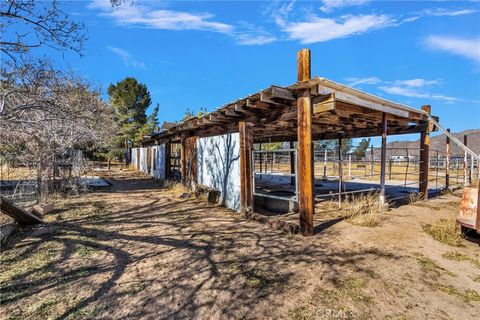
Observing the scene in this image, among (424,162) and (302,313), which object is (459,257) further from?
(424,162)

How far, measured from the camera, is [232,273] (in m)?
3.44

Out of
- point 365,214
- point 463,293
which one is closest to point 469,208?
point 365,214

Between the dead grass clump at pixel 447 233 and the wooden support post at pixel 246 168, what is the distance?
12.2 feet

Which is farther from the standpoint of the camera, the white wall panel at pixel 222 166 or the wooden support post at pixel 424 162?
the wooden support post at pixel 424 162

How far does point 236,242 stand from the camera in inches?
183

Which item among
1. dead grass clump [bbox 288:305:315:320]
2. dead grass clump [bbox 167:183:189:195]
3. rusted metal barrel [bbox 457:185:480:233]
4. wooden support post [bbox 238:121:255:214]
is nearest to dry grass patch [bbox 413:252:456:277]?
rusted metal barrel [bbox 457:185:480:233]

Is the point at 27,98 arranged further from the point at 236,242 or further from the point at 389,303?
the point at 389,303

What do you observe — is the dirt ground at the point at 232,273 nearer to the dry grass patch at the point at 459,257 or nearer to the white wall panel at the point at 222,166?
the dry grass patch at the point at 459,257

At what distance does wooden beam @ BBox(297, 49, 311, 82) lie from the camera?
482 cm

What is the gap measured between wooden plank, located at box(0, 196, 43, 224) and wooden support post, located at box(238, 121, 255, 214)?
14.6ft

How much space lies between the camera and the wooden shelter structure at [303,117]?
4.89 meters

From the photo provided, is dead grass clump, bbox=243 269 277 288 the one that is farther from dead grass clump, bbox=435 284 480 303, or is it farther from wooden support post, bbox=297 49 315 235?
dead grass clump, bbox=435 284 480 303

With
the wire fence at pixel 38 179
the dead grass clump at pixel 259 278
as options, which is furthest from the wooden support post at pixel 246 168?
the wire fence at pixel 38 179

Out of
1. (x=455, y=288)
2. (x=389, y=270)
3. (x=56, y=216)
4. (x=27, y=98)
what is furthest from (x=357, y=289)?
(x=56, y=216)
